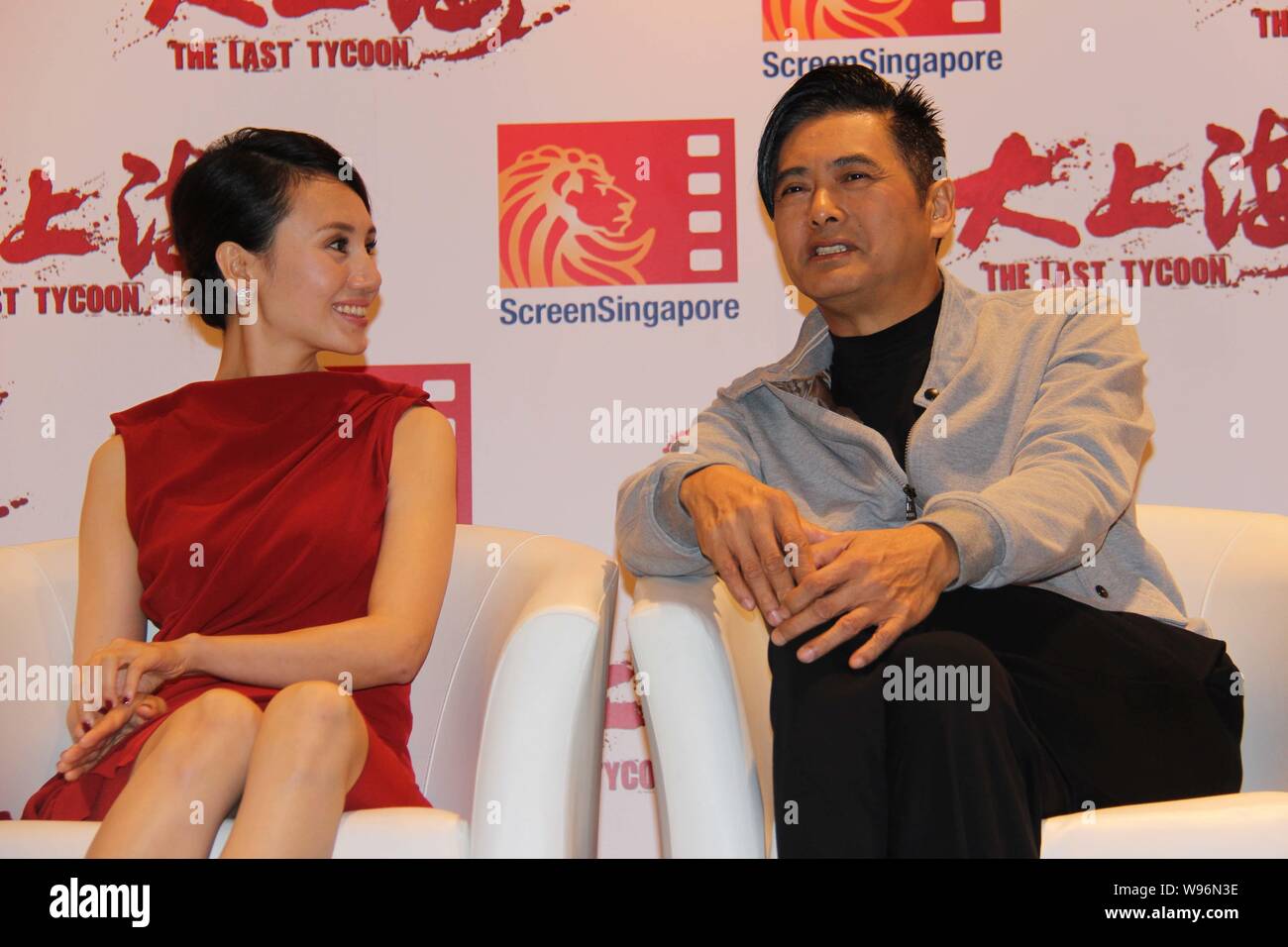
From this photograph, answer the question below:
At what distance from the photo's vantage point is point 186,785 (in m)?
1.45

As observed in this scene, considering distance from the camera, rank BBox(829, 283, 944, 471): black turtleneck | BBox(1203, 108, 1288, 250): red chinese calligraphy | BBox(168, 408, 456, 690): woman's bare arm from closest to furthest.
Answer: BBox(168, 408, 456, 690): woman's bare arm < BBox(829, 283, 944, 471): black turtleneck < BBox(1203, 108, 1288, 250): red chinese calligraphy

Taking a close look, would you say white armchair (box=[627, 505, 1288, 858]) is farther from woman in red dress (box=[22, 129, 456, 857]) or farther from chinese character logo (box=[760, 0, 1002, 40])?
chinese character logo (box=[760, 0, 1002, 40])

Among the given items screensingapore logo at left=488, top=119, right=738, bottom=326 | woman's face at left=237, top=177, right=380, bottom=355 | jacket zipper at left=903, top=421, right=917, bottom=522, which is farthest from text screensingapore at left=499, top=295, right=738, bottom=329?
jacket zipper at left=903, top=421, right=917, bottom=522

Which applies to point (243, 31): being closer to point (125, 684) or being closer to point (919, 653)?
point (125, 684)

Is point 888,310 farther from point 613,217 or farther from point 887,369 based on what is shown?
point 613,217

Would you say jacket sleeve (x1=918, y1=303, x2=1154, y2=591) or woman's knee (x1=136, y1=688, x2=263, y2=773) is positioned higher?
jacket sleeve (x1=918, y1=303, x2=1154, y2=591)

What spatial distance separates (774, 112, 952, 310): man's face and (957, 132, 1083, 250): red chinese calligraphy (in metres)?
0.66

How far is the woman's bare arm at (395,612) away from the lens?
5.55 feet

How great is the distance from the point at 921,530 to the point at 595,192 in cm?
135

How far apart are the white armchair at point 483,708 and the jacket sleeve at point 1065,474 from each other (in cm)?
48

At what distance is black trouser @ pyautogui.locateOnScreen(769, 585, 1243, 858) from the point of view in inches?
53.6

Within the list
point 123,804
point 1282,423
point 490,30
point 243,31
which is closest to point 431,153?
point 490,30

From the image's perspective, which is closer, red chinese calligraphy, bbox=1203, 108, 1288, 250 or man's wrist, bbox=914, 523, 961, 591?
man's wrist, bbox=914, 523, 961, 591

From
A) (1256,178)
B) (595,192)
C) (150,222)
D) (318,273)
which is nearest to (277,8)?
(150,222)
